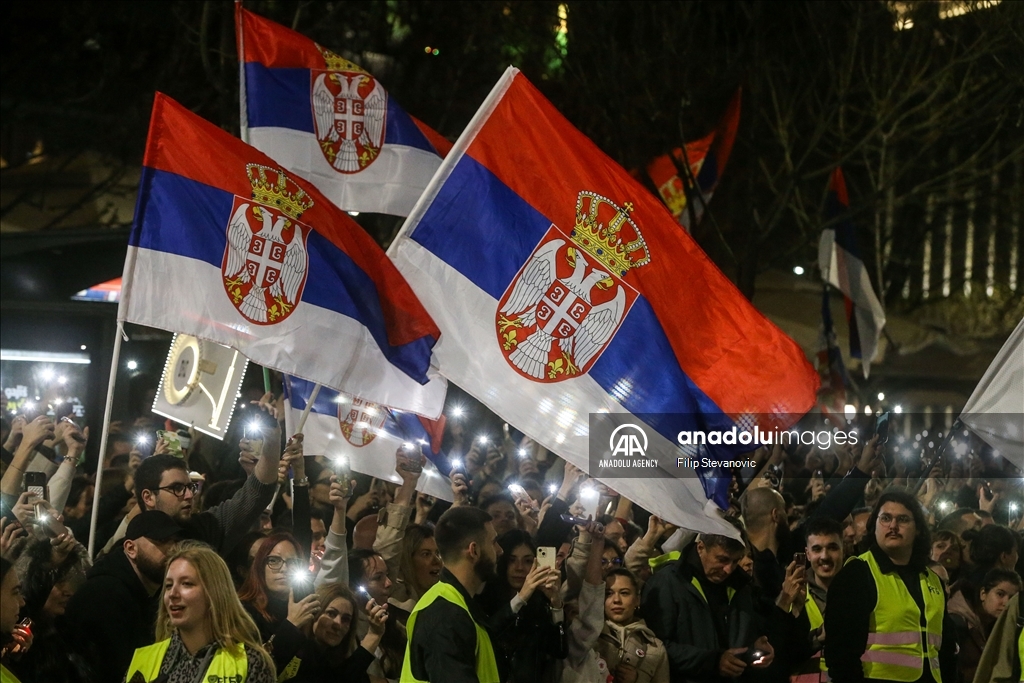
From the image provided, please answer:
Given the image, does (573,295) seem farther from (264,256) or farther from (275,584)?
(275,584)

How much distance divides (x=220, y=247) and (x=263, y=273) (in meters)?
0.27

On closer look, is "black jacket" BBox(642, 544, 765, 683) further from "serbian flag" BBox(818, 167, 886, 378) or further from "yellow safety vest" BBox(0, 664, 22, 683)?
"serbian flag" BBox(818, 167, 886, 378)

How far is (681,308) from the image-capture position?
7.52m

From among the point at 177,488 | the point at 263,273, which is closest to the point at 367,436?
the point at 263,273

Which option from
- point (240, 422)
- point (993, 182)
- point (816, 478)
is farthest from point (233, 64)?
point (993, 182)

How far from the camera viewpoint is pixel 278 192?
789 cm

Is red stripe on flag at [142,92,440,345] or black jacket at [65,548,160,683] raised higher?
red stripe on flag at [142,92,440,345]

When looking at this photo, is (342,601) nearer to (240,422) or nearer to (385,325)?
(385,325)

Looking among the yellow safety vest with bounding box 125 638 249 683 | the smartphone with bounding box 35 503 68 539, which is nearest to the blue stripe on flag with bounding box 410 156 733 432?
the smartphone with bounding box 35 503 68 539

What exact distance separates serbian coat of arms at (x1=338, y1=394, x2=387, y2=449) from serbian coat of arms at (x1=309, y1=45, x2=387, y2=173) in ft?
7.83

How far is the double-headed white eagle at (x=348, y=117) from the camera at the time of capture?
1103 cm

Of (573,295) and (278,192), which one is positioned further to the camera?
(278,192)

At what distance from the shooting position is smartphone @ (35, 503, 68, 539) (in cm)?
636

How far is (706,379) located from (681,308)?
16.0 inches
